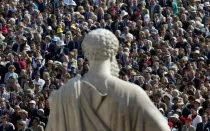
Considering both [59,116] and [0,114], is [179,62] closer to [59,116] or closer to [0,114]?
[0,114]

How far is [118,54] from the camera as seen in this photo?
136 feet

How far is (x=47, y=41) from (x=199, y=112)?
10.8 metres

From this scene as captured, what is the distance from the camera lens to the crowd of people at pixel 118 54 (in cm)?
3384

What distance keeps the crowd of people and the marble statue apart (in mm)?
19701

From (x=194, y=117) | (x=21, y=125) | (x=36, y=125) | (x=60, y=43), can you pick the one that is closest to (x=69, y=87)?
(x=36, y=125)

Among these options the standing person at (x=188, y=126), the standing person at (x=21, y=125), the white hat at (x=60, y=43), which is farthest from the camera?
the white hat at (x=60, y=43)

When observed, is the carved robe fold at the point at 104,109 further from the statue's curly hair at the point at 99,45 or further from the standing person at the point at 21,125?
the standing person at the point at 21,125

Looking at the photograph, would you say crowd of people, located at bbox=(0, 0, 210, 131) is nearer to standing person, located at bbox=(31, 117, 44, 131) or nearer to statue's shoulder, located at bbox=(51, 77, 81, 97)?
standing person, located at bbox=(31, 117, 44, 131)

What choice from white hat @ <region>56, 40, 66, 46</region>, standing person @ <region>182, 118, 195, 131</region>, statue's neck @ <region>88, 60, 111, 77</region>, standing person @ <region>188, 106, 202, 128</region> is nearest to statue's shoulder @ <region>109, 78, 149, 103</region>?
statue's neck @ <region>88, 60, 111, 77</region>

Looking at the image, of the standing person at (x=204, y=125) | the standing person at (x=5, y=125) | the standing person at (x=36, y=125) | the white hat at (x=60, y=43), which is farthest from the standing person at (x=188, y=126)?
the white hat at (x=60, y=43)

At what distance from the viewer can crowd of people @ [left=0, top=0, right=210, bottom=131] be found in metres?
33.8

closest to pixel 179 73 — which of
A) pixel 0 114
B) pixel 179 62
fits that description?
pixel 179 62

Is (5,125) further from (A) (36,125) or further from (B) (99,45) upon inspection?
(B) (99,45)

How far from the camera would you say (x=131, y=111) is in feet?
35.6
